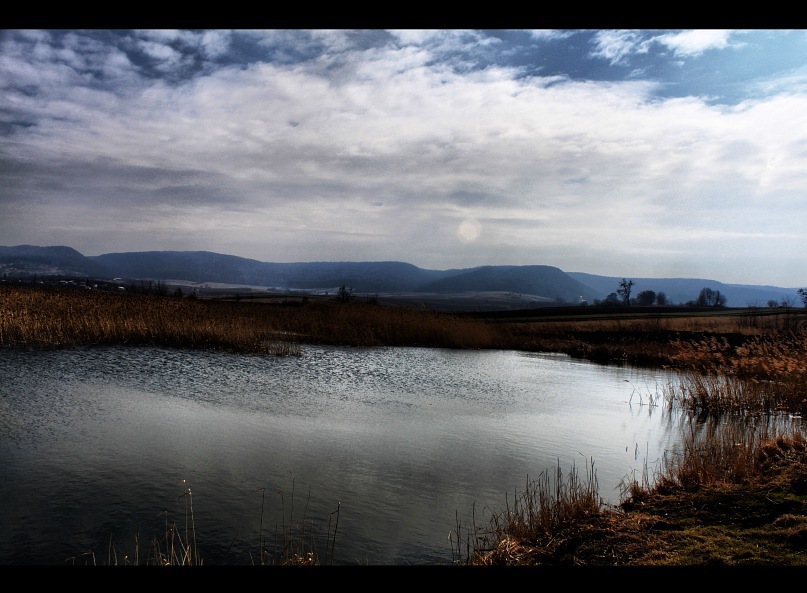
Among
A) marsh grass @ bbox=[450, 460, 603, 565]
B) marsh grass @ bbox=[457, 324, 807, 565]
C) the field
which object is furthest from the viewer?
marsh grass @ bbox=[450, 460, 603, 565]

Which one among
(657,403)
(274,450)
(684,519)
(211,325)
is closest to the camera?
(684,519)

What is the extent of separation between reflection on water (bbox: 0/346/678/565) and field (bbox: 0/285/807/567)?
2.87 feet

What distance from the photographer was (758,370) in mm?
19062

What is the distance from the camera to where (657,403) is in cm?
1694

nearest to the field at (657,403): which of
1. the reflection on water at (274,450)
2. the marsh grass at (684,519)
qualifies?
the marsh grass at (684,519)

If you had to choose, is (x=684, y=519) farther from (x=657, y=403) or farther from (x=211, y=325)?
(x=211, y=325)

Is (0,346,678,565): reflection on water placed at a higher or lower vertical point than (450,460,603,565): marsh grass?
lower

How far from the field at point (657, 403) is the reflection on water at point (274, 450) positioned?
87 cm

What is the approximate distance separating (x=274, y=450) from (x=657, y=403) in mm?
11815

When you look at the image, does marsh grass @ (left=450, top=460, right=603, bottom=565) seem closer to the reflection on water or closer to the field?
the field

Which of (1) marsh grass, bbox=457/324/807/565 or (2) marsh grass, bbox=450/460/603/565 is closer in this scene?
(1) marsh grass, bbox=457/324/807/565

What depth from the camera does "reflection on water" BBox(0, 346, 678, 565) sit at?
661 centimetres

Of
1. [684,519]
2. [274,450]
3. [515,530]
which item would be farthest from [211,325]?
[684,519]

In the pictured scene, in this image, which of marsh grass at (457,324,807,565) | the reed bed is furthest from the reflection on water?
the reed bed
